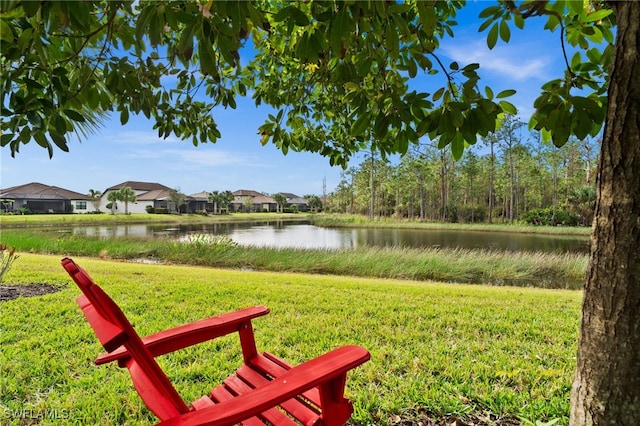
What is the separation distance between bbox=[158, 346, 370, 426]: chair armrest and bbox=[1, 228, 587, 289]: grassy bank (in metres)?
8.44

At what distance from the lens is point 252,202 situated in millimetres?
73312

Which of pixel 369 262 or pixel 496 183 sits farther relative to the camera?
pixel 496 183

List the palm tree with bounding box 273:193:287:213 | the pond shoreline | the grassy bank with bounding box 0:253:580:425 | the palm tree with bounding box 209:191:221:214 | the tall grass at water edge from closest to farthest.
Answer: the grassy bank with bounding box 0:253:580:425 → the pond shoreline → the tall grass at water edge → the palm tree with bounding box 209:191:221:214 → the palm tree with bounding box 273:193:287:213

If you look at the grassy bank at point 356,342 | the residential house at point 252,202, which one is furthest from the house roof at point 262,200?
the grassy bank at point 356,342

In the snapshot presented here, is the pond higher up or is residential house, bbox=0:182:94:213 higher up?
residential house, bbox=0:182:94:213

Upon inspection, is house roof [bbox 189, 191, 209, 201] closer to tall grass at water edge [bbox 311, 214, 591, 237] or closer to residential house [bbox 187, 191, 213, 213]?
residential house [bbox 187, 191, 213, 213]

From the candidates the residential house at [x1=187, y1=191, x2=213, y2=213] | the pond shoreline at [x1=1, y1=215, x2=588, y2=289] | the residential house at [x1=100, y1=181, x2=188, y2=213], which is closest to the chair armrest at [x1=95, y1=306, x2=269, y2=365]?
the pond shoreline at [x1=1, y1=215, x2=588, y2=289]

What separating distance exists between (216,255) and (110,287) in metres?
6.36

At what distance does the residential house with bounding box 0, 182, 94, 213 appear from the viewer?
146 feet

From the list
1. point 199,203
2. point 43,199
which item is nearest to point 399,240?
point 43,199

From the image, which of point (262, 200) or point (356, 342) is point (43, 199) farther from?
point (356, 342)

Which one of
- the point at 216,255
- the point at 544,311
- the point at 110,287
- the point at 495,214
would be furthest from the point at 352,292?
the point at 495,214

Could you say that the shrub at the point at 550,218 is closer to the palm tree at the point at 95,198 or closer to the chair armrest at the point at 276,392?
the chair armrest at the point at 276,392

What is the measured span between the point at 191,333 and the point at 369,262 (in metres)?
8.62
